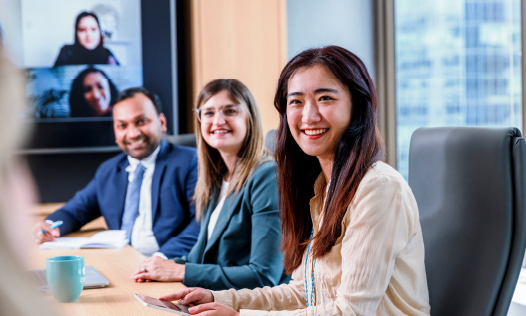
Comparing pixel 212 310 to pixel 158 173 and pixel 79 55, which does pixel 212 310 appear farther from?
pixel 79 55

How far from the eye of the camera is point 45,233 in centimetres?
213

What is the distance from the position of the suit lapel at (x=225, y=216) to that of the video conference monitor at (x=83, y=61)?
1.66m

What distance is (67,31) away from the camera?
320cm

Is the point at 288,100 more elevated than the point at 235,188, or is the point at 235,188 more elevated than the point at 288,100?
the point at 288,100

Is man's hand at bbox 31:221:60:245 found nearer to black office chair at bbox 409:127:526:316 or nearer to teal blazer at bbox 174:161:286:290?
teal blazer at bbox 174:161:286:290

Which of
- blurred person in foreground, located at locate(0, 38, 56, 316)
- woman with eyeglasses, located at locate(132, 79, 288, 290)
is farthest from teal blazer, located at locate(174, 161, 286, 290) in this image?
blurred person in foreground, located at locate(0, 38, 56, 316)

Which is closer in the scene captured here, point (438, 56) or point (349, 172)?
point (349, 172)

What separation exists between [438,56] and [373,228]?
2740 millimetres

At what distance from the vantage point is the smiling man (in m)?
2.42

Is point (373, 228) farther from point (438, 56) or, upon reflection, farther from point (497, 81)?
point (438, 56)

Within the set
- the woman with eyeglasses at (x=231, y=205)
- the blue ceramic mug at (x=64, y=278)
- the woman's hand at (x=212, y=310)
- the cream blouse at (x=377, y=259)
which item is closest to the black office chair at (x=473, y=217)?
the cream blouse at (x=377, y=259)

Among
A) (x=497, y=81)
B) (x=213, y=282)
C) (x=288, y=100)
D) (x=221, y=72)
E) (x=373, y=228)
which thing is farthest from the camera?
(x=221, y=72)

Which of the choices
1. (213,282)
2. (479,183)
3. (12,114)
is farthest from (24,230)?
(213,282)

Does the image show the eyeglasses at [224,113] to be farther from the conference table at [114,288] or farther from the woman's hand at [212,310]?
the woman's hand at [212,310]
